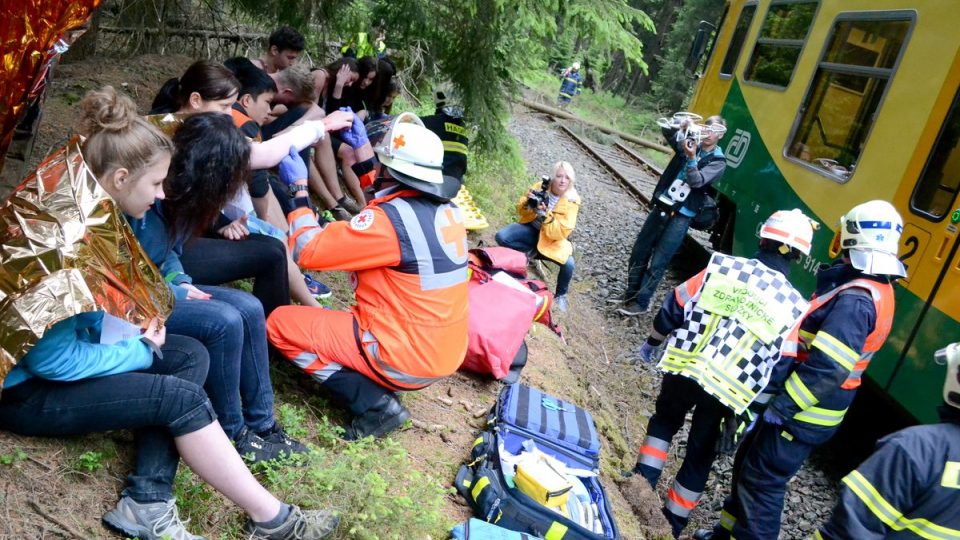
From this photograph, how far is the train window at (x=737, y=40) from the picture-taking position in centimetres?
888

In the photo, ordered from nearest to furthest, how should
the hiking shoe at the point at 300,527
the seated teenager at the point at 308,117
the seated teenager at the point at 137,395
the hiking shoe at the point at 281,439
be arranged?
the seated teenager at the point at 137,395 → the hiking shoe at the point at 300,527 → the hiking shoe at the point at 281,439 → the seated teenager at the point at 308,117

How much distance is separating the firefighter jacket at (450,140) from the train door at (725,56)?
5083 mm

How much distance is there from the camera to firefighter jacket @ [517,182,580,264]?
6234 mm

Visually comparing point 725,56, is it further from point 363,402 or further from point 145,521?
point 145,521

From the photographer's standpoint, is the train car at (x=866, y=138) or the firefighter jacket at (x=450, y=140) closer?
the train car at (x=866, y=138)

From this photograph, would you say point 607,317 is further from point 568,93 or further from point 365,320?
point 568,93

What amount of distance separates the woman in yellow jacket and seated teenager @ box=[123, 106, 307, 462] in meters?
3.73

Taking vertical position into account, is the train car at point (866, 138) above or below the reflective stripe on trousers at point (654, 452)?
above

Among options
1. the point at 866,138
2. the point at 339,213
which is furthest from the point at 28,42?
the point at 866,138

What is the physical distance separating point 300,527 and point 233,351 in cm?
72

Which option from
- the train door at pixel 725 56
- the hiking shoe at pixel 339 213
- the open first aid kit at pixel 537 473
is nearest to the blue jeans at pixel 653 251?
the train door at pixel 725 56

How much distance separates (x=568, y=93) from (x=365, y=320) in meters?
19.9

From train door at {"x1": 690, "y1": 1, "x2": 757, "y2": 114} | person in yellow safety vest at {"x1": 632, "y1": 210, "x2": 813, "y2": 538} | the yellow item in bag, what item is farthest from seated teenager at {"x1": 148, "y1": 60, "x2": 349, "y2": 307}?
train door at {"x1": 690, "y1": 1, "x2": 757, "y2": 114}

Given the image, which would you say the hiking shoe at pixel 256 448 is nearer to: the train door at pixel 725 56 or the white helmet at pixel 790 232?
the white helmet at pixel 790 232
